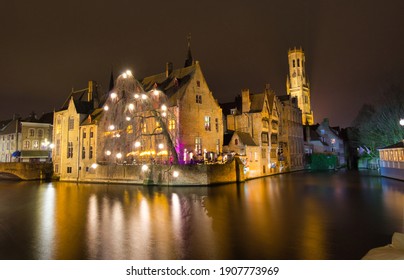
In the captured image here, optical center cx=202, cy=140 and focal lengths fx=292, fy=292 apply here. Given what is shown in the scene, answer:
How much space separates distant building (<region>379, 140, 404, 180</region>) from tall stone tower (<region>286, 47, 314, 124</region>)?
71.7 metres

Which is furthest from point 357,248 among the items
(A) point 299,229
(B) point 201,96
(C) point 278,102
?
(C) point 278,102

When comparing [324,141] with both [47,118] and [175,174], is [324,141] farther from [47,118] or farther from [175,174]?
[47,118]

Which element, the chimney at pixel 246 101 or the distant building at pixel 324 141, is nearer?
the chimney at pixel 246 101

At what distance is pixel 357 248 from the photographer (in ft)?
34.8

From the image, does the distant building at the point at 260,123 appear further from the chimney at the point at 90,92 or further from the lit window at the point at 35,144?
the lit window at the point at 35,144

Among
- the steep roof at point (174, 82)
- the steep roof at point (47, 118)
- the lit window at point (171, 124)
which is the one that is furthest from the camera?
the steep roof at point (47, 118)

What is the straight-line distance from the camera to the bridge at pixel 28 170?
162 ft

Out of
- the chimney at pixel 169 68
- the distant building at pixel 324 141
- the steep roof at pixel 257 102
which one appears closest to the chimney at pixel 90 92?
the chimney at pixel 169 68

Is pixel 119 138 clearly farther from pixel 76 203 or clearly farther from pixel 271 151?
pixel 271 151

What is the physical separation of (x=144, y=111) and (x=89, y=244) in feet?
84.2

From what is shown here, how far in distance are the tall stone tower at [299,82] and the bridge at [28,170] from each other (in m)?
90.6

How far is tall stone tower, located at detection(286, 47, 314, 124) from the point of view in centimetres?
11473

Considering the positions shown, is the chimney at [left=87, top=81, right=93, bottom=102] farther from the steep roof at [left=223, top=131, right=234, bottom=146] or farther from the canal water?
the canal water

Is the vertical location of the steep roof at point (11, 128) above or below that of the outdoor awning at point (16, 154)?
above
